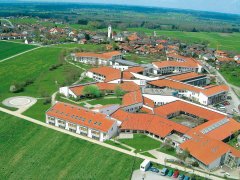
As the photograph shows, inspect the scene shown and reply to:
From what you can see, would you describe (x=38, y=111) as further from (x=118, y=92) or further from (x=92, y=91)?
(x=118, y=92)

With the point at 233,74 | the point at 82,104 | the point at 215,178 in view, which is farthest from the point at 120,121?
the point at 233,74

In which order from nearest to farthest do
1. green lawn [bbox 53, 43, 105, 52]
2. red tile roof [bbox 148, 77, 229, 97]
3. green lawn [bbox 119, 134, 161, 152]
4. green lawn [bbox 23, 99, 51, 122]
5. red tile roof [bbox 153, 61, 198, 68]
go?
green lawn [bbox 119, 134, 161, 152] → green lawn [bbox 23, 99, 51, 122] → red tile roof [bbox 148, 77, 229, 97] → red tile roof [bbox 153, 61, 198, 68] → green lawn [bbox 53, 43, 105, 52]

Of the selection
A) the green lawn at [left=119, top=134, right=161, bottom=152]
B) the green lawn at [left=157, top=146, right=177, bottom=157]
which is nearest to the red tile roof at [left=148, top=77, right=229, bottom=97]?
the green lawn at [left=119, top=134, right=161, bottom=152]

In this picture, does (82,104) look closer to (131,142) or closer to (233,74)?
(131,142)

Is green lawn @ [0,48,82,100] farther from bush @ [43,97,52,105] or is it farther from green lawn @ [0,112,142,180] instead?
green lawn @ [0,112,142,180]

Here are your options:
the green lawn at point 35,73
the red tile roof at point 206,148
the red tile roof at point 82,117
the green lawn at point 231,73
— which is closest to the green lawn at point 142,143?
the red tile roof at point 82,117

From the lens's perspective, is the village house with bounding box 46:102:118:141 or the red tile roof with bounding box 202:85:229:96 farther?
the red tile roof with bounding box 202:85:229:96

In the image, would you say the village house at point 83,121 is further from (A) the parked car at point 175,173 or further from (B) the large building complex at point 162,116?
(A) the parked car at point 175,173

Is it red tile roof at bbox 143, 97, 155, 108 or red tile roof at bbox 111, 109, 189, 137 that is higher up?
red tile roof at bbox 111, 109, 189, 137
